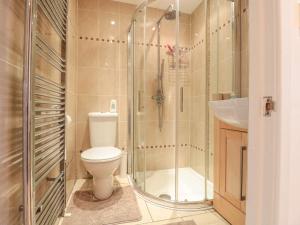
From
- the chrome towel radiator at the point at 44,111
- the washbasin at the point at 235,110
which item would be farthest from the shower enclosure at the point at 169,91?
the chrome towel radiator at the point at 44,111

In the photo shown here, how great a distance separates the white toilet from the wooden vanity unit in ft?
2.97

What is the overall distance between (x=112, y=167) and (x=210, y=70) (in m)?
1.38

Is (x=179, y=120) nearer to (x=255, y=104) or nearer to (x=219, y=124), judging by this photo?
(x=219, y=124)

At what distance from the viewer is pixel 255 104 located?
2.17 feet

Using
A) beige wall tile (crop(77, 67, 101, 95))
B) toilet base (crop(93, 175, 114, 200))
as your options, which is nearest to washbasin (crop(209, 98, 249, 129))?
toilet base (crop(93, 175, 114, 200))

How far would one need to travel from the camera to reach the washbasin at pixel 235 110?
0.98 meters

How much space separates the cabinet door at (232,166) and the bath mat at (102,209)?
74 centimetres

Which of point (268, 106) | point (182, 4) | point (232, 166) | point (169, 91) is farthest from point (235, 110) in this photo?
point (182, 4)

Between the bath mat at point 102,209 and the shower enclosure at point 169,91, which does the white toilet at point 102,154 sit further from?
the shower enclosure at point 169,91

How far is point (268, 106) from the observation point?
0.62m

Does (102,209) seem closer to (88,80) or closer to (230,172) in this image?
(230,172)

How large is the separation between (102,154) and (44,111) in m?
0.79

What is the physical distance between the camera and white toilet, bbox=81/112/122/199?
1.66 metres

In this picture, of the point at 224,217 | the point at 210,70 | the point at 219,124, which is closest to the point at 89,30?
the point at 210,70
